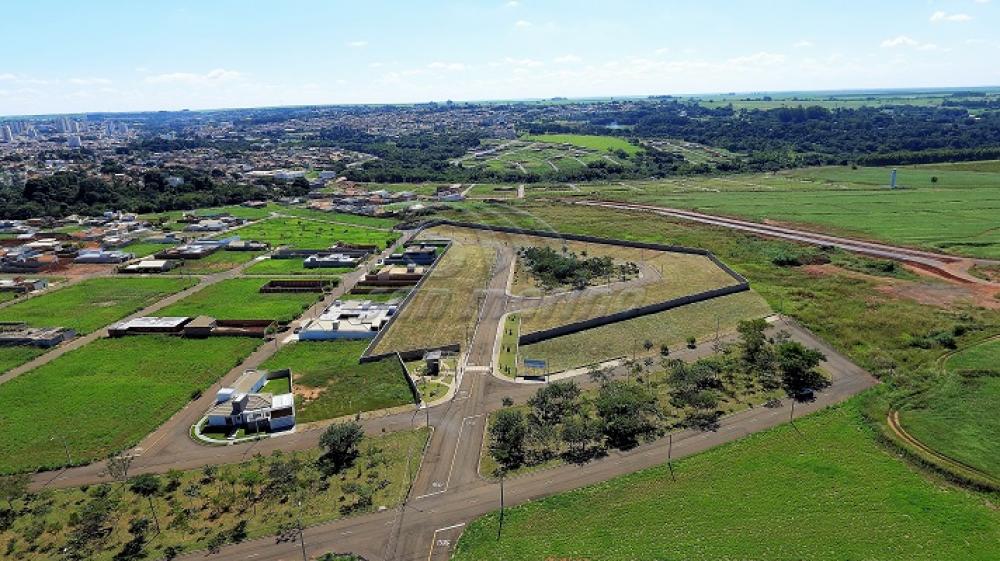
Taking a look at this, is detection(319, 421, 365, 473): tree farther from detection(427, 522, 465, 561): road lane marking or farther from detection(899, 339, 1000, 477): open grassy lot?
detection(899, 339, 1000, 477): open grassy lot

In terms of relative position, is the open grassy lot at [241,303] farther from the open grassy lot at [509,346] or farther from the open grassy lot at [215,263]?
the open grassy lot at [509,346]

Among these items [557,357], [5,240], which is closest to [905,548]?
[557,357]

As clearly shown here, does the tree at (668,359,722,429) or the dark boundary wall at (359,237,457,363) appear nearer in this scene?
the tree at (668,359,722,429)

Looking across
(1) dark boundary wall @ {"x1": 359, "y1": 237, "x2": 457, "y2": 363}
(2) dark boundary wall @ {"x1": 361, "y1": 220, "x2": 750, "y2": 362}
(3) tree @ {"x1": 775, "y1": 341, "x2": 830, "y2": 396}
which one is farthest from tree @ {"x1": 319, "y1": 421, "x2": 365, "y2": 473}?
(3) tree @ {"x1": 775, "y1": 341, "x2": 830, "y2": 396}

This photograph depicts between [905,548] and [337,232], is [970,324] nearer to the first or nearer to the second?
[905,548]

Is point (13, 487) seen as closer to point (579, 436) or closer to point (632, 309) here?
point (579, 436)

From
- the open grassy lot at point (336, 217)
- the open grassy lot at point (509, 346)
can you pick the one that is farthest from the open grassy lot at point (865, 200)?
the open grassy lot at point (509, 346)

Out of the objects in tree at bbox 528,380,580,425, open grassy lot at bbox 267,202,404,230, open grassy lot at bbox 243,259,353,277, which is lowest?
tree at bbox 528,380,580,425
